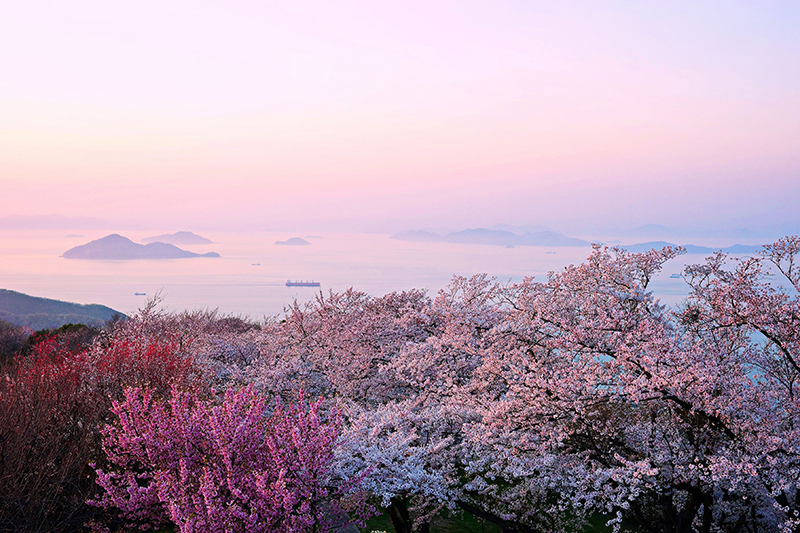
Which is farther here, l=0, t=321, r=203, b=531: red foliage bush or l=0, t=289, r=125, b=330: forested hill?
l=0, t=289, r=125, b=330: forested hill

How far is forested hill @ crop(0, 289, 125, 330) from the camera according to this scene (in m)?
110

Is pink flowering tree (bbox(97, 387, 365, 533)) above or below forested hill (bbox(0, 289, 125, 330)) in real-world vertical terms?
above

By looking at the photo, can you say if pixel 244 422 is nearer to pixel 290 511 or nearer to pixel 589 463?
pixel 290 511

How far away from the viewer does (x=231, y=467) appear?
9.88 metres

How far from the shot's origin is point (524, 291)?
1833 cm

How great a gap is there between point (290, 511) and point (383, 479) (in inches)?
137

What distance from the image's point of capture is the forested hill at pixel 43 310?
110 m

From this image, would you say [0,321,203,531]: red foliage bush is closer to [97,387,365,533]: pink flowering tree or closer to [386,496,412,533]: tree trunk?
[97,387,365,533]: pink flowering tree

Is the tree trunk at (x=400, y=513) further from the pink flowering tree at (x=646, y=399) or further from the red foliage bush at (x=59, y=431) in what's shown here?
the red foliage bush at (x=59, y=431)

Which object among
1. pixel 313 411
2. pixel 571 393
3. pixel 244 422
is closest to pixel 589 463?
pixel 571 393

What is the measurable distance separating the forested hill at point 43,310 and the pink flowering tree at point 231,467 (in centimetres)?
11335

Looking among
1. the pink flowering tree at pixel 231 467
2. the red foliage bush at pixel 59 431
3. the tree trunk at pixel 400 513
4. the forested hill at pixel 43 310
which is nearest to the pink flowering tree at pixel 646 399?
the tree trunk at pixel 400 513

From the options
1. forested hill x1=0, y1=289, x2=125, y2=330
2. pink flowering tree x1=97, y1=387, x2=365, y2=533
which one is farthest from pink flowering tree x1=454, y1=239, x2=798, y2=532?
forested hill x1=0, y1=289, x2=125, y2=330

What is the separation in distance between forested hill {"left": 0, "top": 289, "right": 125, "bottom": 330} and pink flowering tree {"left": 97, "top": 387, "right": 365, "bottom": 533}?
113346 mm
